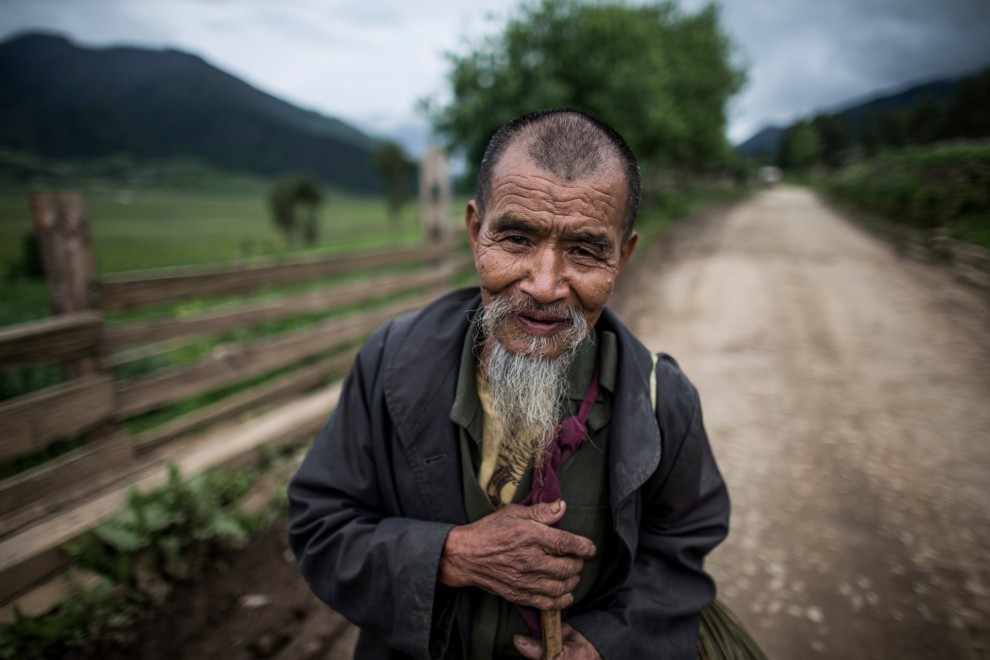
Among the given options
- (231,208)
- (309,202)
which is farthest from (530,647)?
(309,202)

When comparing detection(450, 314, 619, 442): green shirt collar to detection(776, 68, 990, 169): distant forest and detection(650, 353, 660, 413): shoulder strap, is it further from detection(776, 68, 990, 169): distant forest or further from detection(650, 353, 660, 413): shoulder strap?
detection(776, 68, 990, 169): distant forest

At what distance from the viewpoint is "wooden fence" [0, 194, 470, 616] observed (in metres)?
2.27

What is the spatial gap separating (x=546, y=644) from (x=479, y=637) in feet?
0.71

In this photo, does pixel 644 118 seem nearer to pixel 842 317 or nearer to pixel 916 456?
pixel 842 317

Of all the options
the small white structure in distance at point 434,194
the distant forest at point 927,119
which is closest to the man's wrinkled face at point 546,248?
the distant forest at point 927,119

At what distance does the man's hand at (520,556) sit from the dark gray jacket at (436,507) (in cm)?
8

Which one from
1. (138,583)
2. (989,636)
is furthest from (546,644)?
(989,636)

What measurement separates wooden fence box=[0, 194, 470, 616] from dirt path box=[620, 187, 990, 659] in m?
3.55

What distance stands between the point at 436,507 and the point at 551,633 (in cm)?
47

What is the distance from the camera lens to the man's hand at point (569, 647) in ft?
4.28

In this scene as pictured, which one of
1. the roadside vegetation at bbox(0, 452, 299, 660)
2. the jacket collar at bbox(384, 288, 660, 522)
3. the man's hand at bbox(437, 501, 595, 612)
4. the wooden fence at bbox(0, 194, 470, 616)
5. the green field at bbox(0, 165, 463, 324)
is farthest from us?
the green field at bbox(0, 165, 463, 324)

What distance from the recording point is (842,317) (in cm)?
642

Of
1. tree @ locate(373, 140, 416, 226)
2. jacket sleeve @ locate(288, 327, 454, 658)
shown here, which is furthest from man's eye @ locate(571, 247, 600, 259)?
tree @ locate(373, 140, 416, 226)

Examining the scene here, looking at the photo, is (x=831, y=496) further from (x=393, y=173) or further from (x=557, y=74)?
(x=393, y=173)
